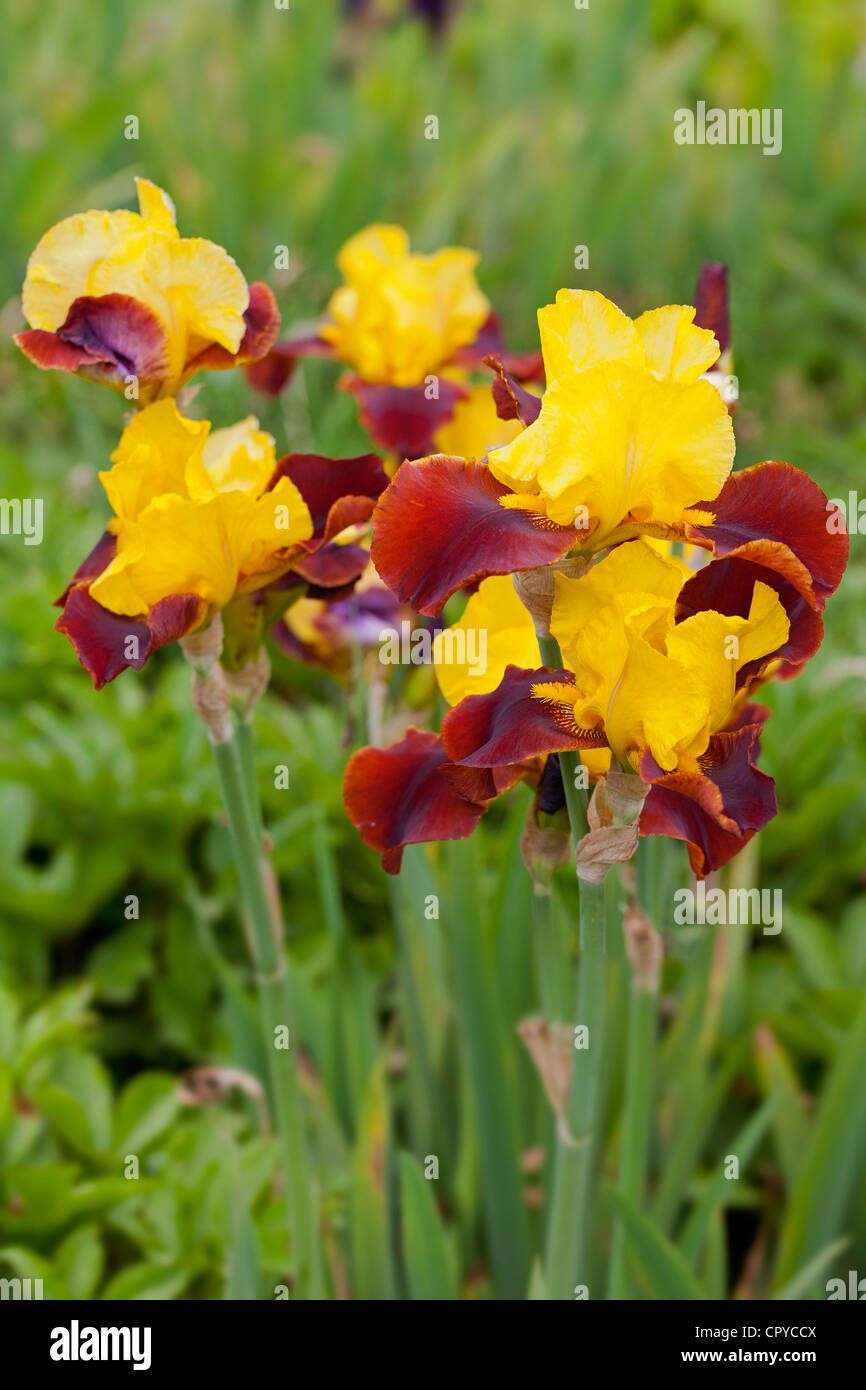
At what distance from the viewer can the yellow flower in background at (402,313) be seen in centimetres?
142

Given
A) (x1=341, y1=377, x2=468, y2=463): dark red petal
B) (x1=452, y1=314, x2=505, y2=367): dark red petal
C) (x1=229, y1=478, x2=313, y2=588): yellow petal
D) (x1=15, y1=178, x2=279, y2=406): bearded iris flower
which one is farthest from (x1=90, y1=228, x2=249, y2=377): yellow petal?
(x1=452, y1=314, x2=505, y2=367): dark red petal

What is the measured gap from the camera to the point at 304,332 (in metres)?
1.66

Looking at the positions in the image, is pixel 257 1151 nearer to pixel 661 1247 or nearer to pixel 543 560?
pixel 661 1247

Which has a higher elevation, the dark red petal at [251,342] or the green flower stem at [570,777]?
the dark red petal at [251,342]

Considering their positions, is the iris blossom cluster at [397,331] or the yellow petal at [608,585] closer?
the yellow petal at [608,585]

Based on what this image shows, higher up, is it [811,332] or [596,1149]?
[811,332]

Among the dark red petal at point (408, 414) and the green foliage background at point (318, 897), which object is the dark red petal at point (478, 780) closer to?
the green foliage background at point (318, 897)

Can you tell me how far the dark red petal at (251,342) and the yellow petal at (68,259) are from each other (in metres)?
0.09

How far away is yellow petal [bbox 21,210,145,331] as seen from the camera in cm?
85

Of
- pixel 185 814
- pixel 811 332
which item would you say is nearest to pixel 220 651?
pixel 185 814

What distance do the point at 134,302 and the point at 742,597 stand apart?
442 millimetres

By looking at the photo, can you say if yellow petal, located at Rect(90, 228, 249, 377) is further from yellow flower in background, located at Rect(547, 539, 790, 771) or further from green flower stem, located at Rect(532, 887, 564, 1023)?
green flower stem, located at Rect(532, 887, 564, 1023)

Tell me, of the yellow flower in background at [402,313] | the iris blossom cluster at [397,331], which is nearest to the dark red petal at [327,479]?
the iris blossom cluster at [397,331]

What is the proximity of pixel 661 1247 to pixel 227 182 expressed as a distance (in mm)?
2908
